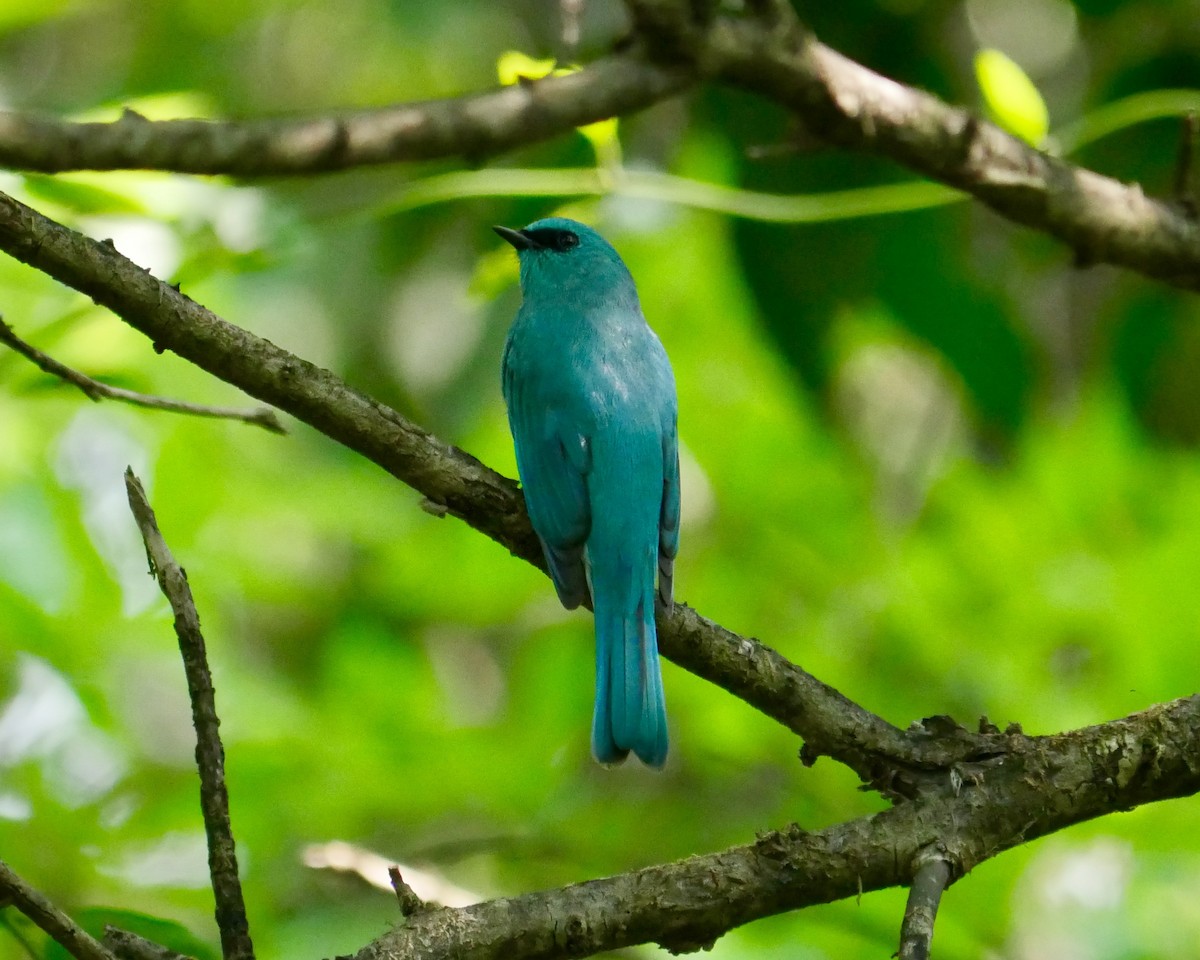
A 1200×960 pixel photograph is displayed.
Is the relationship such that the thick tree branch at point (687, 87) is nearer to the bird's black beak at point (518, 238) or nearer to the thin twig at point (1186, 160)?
the thin twig at point (1186, 160)

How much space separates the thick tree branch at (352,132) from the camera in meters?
2.77

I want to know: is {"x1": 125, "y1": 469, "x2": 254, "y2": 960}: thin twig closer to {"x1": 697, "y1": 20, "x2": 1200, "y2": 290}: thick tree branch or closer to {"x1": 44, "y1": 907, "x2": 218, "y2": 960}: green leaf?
{"x1": 44, "y1": 907, "x2": 218, "y2": 960}: green leaf

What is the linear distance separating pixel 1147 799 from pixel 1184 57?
2.69m

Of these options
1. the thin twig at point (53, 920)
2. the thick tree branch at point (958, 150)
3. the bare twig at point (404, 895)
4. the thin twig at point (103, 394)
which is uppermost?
the thick tree branch at point (958, 150)

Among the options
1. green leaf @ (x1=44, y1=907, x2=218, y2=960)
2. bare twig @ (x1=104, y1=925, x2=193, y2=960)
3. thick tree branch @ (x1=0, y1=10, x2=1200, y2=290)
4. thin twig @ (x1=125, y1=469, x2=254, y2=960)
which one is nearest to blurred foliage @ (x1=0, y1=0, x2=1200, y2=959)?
Answer: thick tree branch @ (x1=0, y1=10, x2=1200, y2=290)

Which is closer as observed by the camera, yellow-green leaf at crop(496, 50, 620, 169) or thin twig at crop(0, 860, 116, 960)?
thin twig at crop(0, 860, 116, 960)

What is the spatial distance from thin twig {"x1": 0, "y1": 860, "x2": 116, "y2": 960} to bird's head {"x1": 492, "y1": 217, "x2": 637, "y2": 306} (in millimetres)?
2621

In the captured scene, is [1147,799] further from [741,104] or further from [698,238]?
[698,238]

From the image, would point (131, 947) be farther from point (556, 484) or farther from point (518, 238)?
point (518, 238)

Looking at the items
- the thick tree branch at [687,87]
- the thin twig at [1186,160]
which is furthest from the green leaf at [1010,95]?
the thin twig at [1186,160]

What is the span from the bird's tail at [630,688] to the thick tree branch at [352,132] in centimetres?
113

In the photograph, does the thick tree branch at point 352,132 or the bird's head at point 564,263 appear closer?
the thick tree branch at point 352,132

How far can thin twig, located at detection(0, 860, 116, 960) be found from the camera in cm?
184

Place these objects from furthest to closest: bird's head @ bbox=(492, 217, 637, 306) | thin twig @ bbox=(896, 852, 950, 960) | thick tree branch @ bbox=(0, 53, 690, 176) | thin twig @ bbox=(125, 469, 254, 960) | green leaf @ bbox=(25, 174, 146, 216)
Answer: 1. bird's head @ bbox=(492, 217, 637, 306)
2. green leaf @ bbox=(25, 174, 146, 216)
3. thick tree branch @ bbox=(0, 53, 690, 176)
4. thin twig @ bbox=(896, 852, 950, 960)
5. thin twig @ bbox=(125, 469, 254, 960)
